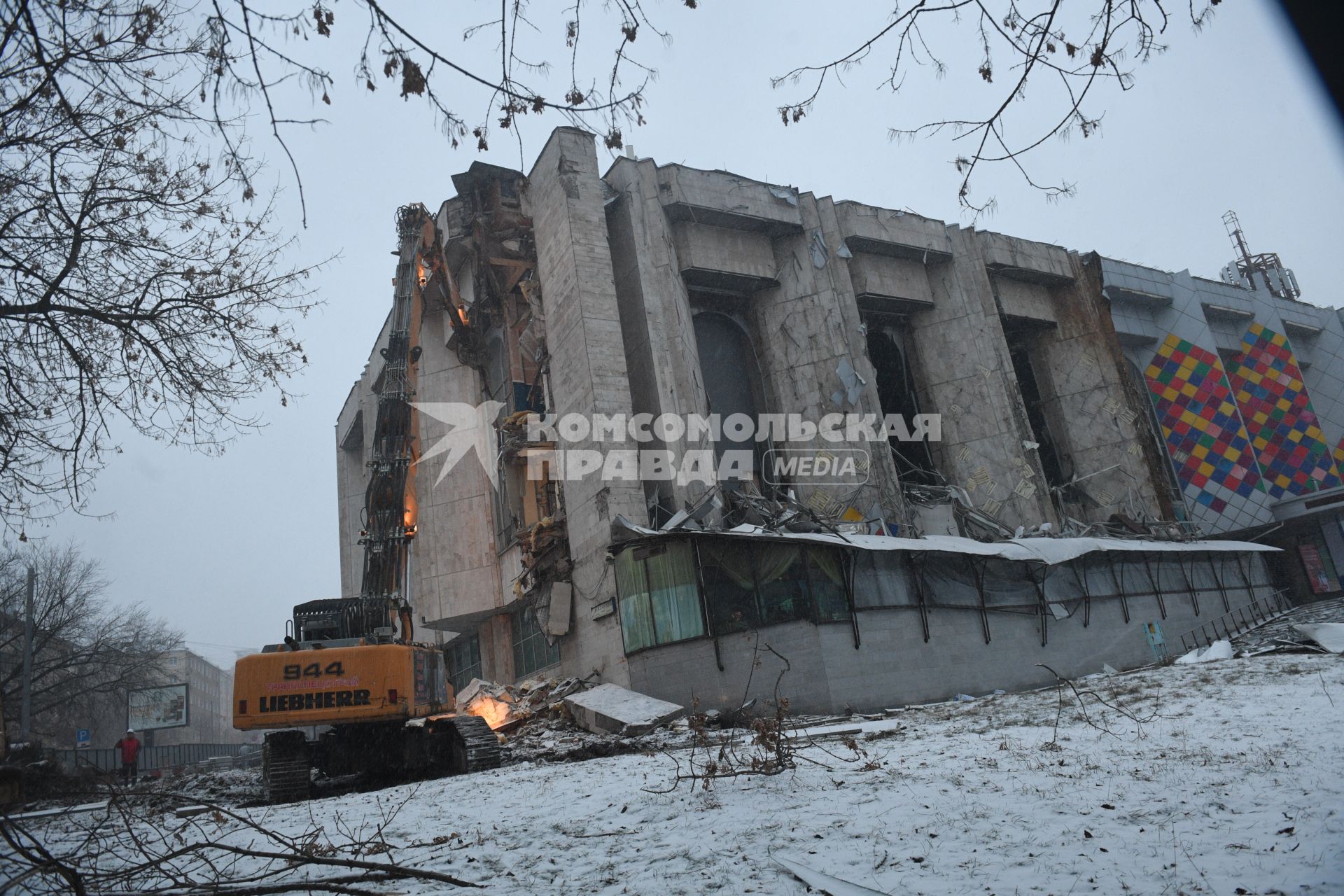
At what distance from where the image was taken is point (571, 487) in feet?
69.3

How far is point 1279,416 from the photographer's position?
36.2 m

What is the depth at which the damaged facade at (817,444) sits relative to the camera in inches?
696

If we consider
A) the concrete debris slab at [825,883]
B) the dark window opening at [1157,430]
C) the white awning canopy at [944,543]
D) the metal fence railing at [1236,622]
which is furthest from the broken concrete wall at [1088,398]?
the concrete debris slab at [825,883]

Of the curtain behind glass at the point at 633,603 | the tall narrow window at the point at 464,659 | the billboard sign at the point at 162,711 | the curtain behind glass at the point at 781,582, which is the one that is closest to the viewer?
the curtain behind glass at the point at 781,582

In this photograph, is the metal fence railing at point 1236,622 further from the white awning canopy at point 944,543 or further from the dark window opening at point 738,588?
the dark window opening at point 738,588

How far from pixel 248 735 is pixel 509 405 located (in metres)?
99.4

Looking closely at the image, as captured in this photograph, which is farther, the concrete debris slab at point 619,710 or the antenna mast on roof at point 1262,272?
the antenna mast on roof at point 1262,272

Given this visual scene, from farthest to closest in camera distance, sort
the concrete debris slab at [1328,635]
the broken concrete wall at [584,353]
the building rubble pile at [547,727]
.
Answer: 1. the broken concrete wall at [584,353]
2. the concrete debris slab at [1328,635]
3. the building rubble pile at [547,727]

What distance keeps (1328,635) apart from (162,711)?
31115 mm

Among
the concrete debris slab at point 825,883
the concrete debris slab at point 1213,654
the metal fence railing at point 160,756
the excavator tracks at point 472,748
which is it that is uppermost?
the metal fence railing at point 160,756

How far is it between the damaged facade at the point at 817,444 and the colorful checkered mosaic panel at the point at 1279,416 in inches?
5.6

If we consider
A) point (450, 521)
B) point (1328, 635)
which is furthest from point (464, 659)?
point (1328, 635)

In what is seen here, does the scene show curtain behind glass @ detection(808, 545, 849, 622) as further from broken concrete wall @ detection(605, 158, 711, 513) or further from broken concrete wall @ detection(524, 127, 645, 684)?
broken concrete wall @ detection(524, 127, 645, 684)

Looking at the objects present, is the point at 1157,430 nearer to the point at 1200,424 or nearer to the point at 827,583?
the point at 1200,424
